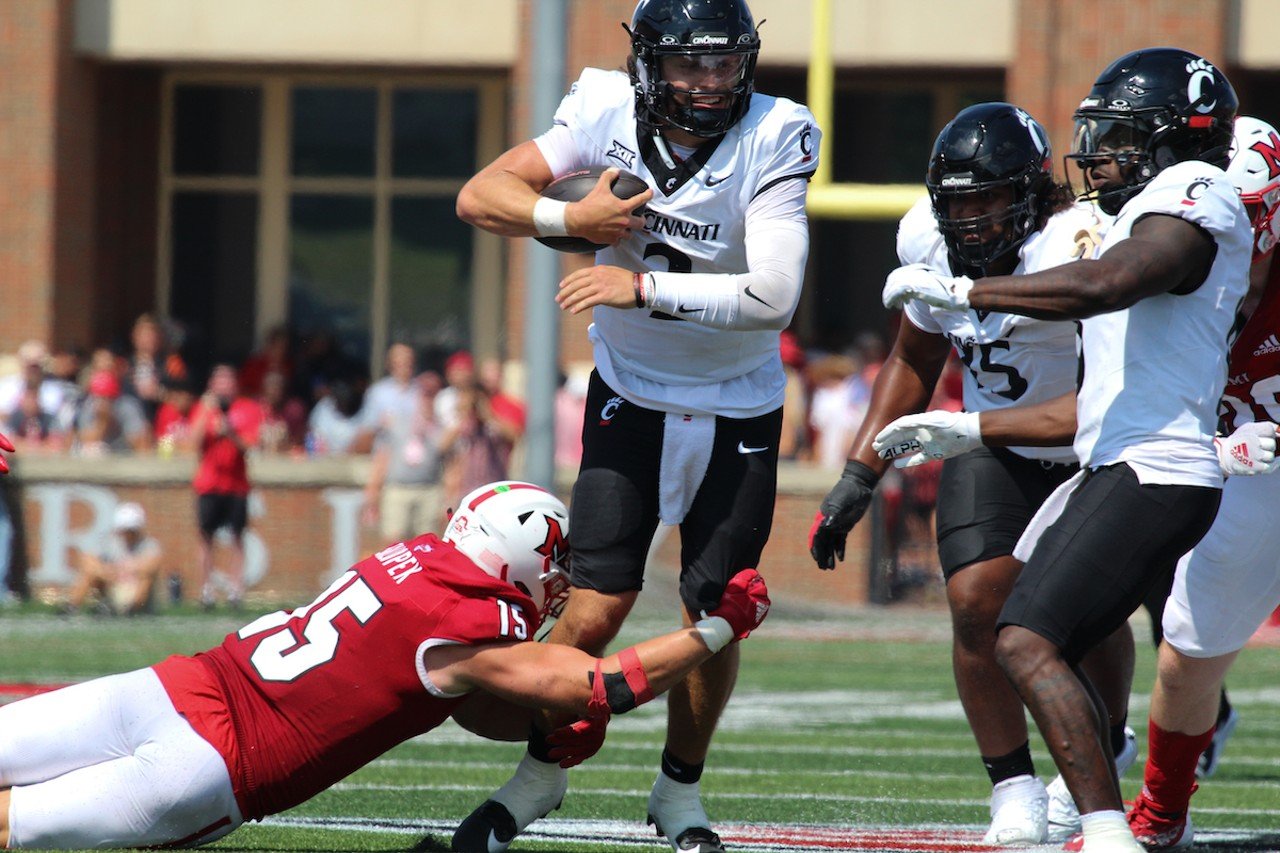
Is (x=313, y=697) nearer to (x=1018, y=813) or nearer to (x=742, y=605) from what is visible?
(x=742, y=605)

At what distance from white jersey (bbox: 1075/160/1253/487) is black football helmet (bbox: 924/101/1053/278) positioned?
2.15ft

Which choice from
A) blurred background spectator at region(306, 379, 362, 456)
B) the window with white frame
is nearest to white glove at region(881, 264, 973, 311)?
blurred background spectator at region(306, 379, 362, 456)

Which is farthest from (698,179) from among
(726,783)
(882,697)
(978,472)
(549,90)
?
(549,90)

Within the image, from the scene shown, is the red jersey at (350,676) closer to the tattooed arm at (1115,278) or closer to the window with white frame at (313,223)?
the tattooed arm at (1115,278)

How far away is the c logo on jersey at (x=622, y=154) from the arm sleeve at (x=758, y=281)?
0.35 m

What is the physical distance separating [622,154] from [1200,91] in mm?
1425

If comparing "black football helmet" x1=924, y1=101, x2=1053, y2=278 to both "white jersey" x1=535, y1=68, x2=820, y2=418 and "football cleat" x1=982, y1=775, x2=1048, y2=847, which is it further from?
"football cleat" x1=982, y1=775, x2=1048, y2=847

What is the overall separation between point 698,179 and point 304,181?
16951 mm

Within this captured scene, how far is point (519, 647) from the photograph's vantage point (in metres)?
4.23

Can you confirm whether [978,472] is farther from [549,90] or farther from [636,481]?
[549,90]

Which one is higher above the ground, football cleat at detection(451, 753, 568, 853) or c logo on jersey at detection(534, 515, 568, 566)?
c logo on jersey at detection(534, 515, 568, 566)

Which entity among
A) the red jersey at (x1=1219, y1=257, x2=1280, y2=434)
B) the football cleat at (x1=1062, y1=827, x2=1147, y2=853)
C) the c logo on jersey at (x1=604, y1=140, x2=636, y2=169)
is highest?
the c logo on jersey at (x1=604, y1=140, x2=636, y2=169)

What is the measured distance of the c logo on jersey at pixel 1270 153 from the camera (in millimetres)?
4715

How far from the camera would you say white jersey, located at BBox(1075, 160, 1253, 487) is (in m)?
4.08
